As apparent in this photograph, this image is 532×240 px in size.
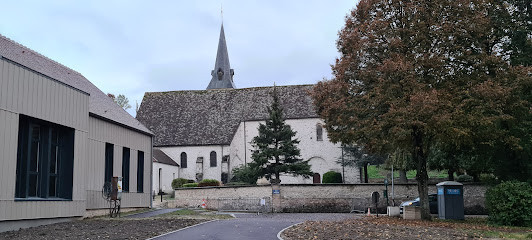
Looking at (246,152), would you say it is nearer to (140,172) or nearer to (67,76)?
(140,172)

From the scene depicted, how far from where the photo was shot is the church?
5153cm

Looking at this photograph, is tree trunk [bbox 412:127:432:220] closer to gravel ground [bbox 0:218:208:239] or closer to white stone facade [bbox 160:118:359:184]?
gravel ground [bbox 0:218:208:239]

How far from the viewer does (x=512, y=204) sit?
2047cm

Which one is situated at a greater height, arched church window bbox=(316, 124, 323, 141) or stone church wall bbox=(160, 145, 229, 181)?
arched church window bbox=(316, 124, 323, 141)

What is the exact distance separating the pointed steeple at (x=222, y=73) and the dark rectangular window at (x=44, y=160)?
48.4 metres

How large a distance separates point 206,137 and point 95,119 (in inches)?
1150

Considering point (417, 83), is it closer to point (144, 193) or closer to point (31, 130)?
point (31, 130)

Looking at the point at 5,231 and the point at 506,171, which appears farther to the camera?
the point at 506,171

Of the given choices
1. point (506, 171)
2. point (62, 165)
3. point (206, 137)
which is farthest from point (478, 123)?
point (206, 137)

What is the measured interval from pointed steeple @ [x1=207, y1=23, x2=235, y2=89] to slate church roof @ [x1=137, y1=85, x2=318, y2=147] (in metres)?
11.1

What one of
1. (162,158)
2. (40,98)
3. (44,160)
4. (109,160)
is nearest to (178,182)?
(162,158)

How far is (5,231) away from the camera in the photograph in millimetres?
17328

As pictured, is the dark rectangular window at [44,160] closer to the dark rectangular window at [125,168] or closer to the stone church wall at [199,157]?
the dark rectangular window at [125,168]

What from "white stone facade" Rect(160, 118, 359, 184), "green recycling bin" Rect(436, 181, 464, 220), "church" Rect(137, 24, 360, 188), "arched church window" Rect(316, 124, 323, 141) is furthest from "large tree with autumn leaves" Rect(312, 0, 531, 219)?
"arched church window" Rect(316, 124, 323, 141)
